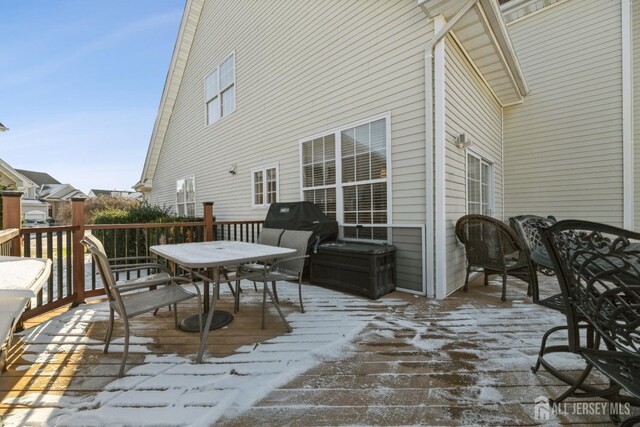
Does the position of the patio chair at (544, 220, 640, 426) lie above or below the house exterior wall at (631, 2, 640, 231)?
below

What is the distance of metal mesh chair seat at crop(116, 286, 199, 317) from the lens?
2020 mm

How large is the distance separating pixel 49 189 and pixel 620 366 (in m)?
40.7

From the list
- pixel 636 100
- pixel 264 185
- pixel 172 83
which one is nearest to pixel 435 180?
pixel 264 185

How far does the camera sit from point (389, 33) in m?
3.95

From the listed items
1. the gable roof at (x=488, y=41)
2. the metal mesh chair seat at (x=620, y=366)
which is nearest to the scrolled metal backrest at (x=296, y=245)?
the metal mesh chair seat at (x=620, y=366)

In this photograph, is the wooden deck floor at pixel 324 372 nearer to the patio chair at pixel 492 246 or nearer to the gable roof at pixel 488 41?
the patio chair at pixel 492 246

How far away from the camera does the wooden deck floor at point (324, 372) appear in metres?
1.51

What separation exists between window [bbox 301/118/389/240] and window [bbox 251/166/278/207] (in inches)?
45.0

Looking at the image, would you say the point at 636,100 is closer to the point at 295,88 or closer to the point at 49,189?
the point at 295,88

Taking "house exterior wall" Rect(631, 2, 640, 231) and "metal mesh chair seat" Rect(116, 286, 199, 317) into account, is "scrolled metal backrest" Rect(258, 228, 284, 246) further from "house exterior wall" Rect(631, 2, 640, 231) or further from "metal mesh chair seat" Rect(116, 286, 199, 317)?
"house exterior wall" Rect(631, 2, 640, 231)

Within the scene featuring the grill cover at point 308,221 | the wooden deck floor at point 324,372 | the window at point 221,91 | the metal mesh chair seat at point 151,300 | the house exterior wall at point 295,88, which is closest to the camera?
the wooden deck floor at point 324,372

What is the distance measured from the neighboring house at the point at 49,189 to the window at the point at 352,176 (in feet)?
106

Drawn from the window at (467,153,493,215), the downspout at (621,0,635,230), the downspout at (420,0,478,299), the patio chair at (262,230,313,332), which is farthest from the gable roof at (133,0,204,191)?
the downspout at (621,0,635,230)

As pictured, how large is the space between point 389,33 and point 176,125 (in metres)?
8.77
